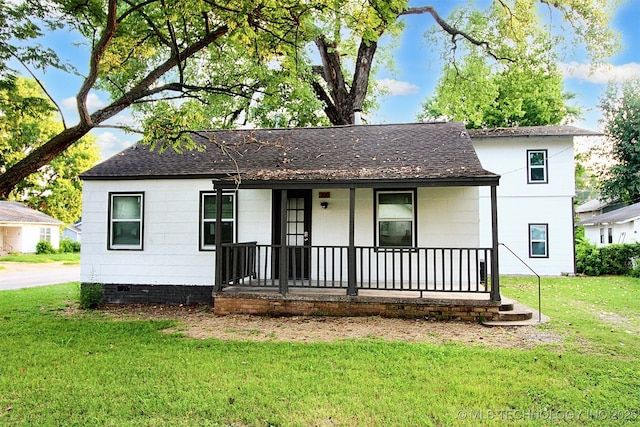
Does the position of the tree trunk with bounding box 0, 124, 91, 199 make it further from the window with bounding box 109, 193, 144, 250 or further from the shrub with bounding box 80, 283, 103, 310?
the shrub with bounding box 80, 283, 103, 310

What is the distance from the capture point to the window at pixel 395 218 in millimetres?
9812

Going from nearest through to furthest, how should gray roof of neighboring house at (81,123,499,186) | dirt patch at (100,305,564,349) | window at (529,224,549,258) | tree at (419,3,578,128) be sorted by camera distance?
dirt patch at (100,305,564,349) → gray roof of neighboring house at (81,123,499,186) → window at (529,224,549,258) → tree at (419,3,578,128)

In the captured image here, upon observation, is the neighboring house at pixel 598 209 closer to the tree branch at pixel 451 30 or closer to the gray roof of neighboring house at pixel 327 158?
the tree branch at pixel 451 30

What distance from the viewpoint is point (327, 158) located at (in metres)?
10.2

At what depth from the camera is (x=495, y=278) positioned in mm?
7930

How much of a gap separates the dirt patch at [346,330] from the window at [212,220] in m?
1.88

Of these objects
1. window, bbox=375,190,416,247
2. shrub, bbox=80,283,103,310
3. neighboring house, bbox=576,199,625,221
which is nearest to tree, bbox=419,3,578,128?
window, bbox=375,190,416,247

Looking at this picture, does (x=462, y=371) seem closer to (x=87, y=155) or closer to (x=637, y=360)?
(x=637, y=360)

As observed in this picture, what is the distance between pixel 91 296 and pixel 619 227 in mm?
25808

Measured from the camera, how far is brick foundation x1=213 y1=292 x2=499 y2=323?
317 inches

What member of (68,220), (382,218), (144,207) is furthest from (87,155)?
(382,218)

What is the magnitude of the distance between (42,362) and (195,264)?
4.63 metres

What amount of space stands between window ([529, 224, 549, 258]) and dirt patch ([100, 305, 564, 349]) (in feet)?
33.4

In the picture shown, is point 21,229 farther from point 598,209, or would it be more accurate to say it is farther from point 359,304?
point 598,209
